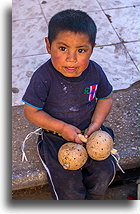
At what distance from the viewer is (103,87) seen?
270 centimetres

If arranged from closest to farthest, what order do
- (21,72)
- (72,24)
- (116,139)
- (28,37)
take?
(72,24) < (116,139) < (21,72) < (28,37)

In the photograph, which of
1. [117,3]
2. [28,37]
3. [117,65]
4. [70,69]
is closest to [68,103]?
[70,69]

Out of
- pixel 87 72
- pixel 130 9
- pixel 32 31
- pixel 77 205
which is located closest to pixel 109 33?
pixel 130 9

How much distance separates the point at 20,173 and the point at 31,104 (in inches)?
22.5

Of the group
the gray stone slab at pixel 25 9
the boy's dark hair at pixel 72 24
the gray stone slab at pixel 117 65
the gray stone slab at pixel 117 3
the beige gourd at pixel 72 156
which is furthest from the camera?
the gray stone slab at pixel 117 3

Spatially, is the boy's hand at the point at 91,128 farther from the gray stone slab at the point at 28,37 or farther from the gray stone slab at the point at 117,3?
the gray stone slab at the point at 117,3

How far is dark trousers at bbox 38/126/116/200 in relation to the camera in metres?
2.51

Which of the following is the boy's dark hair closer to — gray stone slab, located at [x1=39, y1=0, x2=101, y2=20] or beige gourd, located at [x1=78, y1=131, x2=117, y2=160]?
beige gourd, located at [x1=78, y1=131, x2=117, y2=160]

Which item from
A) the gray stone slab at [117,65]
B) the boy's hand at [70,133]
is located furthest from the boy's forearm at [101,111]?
the gray stone slab at [117,65]

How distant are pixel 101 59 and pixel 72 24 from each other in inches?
55.6

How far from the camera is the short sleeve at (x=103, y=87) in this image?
8.77ft

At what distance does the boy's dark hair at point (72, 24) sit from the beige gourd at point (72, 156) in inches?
26.2

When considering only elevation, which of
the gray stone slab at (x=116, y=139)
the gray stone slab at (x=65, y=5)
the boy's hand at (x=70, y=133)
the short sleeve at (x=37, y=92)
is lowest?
the gray stone slab at (x=116, y=139)

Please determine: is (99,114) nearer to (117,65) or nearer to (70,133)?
(70,133)
